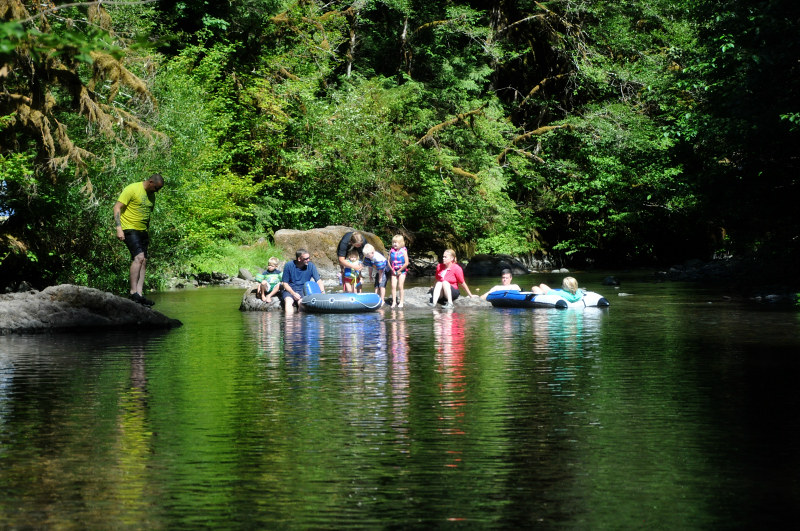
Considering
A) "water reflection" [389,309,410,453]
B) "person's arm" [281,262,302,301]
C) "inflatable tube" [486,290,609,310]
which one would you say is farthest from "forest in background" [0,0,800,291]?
"water reflection" [389,309,410,453]

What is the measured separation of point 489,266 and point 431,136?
6.74 m

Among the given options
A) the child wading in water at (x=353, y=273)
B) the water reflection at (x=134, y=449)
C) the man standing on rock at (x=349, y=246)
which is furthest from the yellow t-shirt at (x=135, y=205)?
the water reflection at (x=134, y=449)

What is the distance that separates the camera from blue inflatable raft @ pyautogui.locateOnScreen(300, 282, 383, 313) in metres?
21.9

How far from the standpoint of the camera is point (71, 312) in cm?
1705

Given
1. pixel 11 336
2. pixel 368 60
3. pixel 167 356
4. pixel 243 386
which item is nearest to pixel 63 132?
pixel 11 336

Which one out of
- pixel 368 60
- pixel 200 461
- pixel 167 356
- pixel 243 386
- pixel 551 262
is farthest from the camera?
pixel 551 262

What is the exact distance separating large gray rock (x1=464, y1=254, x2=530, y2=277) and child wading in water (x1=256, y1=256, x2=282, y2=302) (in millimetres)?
21651

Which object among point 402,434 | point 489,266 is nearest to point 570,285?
point 402,434

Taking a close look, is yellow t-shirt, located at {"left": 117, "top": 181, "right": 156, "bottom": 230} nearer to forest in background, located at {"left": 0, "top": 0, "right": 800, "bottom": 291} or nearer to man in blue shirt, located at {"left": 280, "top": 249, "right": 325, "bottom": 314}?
man in blue shirt, located at {"left": 280, "top": 249, "right": 325, "bottom": 314}

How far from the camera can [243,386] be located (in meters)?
10.2

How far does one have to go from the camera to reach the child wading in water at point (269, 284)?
75.3ft

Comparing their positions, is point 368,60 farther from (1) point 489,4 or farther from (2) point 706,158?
(2) point 706,158

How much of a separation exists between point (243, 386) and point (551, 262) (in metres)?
44.7

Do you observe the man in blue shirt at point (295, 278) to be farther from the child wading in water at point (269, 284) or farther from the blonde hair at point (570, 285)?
the blonde hair at point (570, 285)
